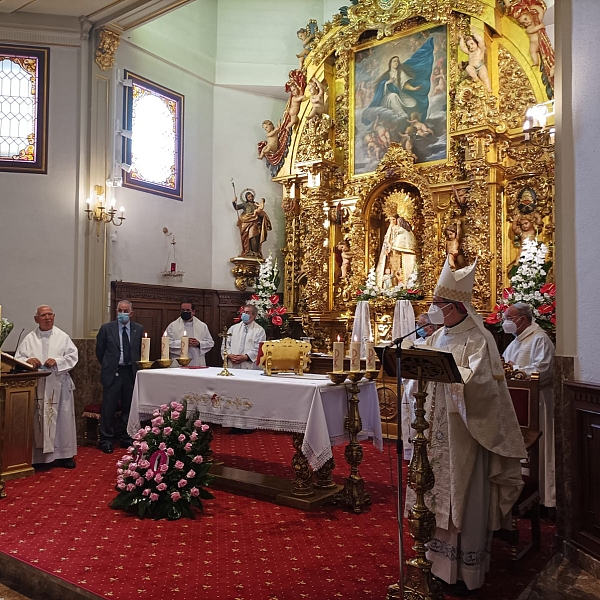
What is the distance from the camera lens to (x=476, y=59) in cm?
1026

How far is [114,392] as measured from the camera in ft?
28.8

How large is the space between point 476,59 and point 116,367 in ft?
24.8

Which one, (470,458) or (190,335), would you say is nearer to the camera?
(470,458)

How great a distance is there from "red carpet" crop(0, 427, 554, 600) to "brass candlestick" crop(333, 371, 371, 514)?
0.13m

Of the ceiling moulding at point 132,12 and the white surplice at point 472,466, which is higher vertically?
the ceiling moulding at point 132,12

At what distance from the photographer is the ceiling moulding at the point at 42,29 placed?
9.81m

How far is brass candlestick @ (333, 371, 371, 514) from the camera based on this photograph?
5.92m

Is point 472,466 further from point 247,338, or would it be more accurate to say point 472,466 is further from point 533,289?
point 247,338

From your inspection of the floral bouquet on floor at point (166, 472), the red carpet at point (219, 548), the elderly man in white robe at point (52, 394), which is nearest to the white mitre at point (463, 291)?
the red carpet at point (219, 548)

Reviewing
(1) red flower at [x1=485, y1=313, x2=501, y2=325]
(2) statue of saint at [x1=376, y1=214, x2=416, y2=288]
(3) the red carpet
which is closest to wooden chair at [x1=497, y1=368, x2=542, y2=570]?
(3) the red carpet

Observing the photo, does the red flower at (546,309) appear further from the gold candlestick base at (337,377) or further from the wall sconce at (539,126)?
the gold candlestick base at (337,377)

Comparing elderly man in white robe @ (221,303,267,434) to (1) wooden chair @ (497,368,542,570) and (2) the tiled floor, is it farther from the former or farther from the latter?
(2) the tiled floor

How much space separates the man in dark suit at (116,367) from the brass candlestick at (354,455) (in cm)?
401

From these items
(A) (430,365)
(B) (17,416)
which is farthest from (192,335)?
(A) (430,365)
